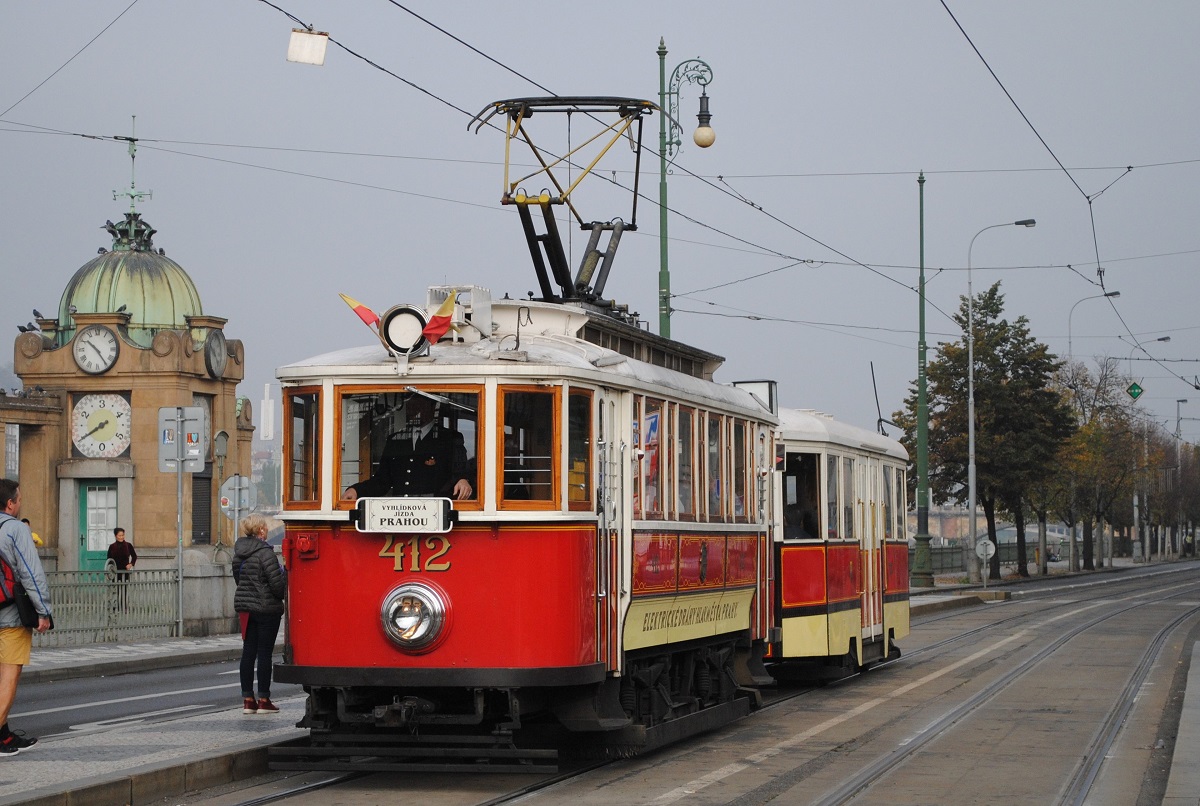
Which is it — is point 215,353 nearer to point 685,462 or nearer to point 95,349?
point 95,349

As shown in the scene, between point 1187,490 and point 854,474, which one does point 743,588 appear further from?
point 1187,490

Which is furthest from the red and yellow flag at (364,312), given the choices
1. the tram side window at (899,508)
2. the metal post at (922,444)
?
the metal post at (922,444)

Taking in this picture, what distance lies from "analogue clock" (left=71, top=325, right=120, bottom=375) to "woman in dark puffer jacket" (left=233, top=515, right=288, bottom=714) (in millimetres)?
17241

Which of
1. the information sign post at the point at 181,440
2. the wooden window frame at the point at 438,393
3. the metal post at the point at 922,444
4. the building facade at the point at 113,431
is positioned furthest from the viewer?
the metal post at the point at 922,444

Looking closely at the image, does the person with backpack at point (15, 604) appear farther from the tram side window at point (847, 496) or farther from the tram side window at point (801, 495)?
the tram side window at point (847, 496)

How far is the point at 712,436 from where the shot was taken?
12.6 m

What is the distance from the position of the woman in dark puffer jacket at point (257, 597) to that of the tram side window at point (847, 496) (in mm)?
6855

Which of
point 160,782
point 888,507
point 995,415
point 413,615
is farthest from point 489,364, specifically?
point 995,415

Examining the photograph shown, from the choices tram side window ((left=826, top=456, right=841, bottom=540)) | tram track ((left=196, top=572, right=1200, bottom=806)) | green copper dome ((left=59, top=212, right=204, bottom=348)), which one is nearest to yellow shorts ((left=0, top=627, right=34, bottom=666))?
tram track ((left=196, top=572, right=1200, bottom=806))

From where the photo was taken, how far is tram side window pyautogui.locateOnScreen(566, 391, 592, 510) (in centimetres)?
1012

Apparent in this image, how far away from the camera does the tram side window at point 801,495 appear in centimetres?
1644

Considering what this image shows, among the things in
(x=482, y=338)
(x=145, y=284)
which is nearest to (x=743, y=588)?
(x=482, y=338)

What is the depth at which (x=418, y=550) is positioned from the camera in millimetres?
9852

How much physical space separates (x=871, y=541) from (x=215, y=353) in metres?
14.7
